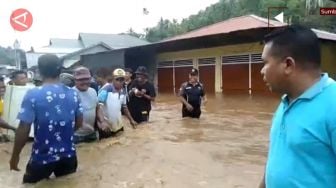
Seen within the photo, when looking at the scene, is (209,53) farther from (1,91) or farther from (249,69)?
(1,91)

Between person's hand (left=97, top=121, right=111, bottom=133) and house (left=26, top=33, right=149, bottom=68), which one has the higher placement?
house (left=26, top=33, right=149, bottom=68)

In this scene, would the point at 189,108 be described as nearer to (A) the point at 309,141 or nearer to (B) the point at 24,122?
(B) the point at 24,122

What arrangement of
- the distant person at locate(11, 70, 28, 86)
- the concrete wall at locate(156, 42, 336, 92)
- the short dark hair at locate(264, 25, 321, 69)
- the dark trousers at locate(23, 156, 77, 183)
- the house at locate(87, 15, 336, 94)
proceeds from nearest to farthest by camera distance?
the short dark hair at locate(264, 25, 321, 69)
the dark trousers at locate(23, 156, 77, 183)
the distant person at locate(11, 70, 28, 86)
the concrete wall at locate(156, 42, 336, 92)
the house at locate(87, 15, 336, 94)

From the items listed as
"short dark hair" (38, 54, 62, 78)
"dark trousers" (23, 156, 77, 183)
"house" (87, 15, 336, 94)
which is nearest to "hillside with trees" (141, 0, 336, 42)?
"house" (87, 15, 336, 94)

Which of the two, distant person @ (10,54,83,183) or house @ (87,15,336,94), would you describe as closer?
distant person @ (10,54,83,183)

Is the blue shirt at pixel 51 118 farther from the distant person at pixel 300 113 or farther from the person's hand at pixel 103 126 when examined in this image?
the distant person at pixel 300 113

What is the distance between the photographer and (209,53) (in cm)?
2580

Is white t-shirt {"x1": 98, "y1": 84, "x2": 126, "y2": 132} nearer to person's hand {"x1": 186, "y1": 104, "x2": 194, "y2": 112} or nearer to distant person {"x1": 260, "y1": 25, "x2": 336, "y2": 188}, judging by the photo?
person's hand {"x1": 186, "y1": 104, "x2": 194, "y2": 112}

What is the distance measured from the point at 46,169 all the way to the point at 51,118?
1.95ft

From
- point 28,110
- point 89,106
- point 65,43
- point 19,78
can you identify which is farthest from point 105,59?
point 28,110

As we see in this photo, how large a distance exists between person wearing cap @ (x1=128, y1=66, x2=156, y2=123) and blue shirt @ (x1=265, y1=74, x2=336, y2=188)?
761 centimetres

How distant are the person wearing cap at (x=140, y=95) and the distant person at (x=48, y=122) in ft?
15.8

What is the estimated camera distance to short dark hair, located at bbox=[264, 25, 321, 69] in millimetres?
2025

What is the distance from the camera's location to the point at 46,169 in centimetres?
469
